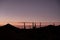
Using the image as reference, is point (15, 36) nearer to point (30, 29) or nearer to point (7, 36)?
point (7, 36)

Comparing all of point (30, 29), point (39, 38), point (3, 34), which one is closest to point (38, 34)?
point (39, 38)

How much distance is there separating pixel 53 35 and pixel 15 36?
7.60 ft

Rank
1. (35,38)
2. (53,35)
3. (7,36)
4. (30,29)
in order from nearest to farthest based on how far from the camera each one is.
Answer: (7,36)
(35,38)
(53,35)
(30,29)

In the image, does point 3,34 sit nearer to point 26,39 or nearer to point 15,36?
point 15,36

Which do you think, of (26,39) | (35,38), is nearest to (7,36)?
(26,39)

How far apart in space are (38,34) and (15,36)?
1.47m

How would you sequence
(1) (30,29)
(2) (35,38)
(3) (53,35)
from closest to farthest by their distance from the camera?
(2) (35,38), (3) (53,35), (1) (30,29)

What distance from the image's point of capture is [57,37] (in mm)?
7746

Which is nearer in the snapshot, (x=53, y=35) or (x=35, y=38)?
(x=35, y=38)

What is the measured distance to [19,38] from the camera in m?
6.92

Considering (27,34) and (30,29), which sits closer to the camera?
(27,34)

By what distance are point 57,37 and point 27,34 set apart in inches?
73.2

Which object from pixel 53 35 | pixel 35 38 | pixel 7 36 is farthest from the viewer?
pixel 53 35

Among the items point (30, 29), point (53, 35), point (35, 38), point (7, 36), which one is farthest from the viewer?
point (30, 29)
